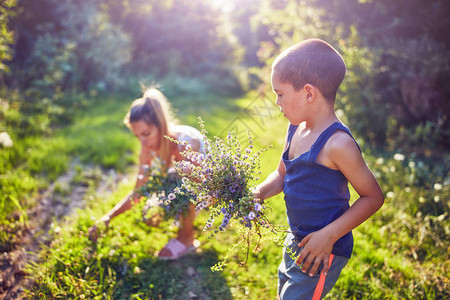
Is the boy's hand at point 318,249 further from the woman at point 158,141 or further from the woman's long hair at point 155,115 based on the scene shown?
the woman's long hair at point 155,115

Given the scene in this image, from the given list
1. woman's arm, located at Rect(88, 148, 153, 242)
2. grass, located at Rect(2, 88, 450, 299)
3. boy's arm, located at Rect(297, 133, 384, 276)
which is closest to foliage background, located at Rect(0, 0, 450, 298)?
grass, located at Rect(2, 88, 450, 299)

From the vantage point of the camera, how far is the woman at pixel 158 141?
2.98 metres

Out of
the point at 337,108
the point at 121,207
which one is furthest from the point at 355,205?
the point at 337,108

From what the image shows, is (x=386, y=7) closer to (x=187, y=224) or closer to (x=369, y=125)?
(x=369, y=125)

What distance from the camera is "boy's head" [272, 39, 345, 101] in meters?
1.72

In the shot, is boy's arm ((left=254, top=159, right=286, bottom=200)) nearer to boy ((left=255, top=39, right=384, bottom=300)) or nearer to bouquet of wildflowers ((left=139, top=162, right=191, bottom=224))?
boy ((left=255, top=39, right=384, bottom=300))

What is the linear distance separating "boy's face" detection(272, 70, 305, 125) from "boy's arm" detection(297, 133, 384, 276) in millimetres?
252

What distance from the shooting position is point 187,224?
3164 millimetres

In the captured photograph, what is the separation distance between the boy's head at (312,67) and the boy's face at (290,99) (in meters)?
0.02

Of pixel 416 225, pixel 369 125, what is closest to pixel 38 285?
pixel 416 225

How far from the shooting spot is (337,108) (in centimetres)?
686

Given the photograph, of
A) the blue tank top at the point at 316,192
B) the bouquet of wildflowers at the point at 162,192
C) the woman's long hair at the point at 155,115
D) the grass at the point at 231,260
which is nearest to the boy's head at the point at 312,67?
the blue tank top at the point at 316,192

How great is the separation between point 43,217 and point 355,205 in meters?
3.38

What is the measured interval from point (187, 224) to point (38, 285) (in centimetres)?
133
